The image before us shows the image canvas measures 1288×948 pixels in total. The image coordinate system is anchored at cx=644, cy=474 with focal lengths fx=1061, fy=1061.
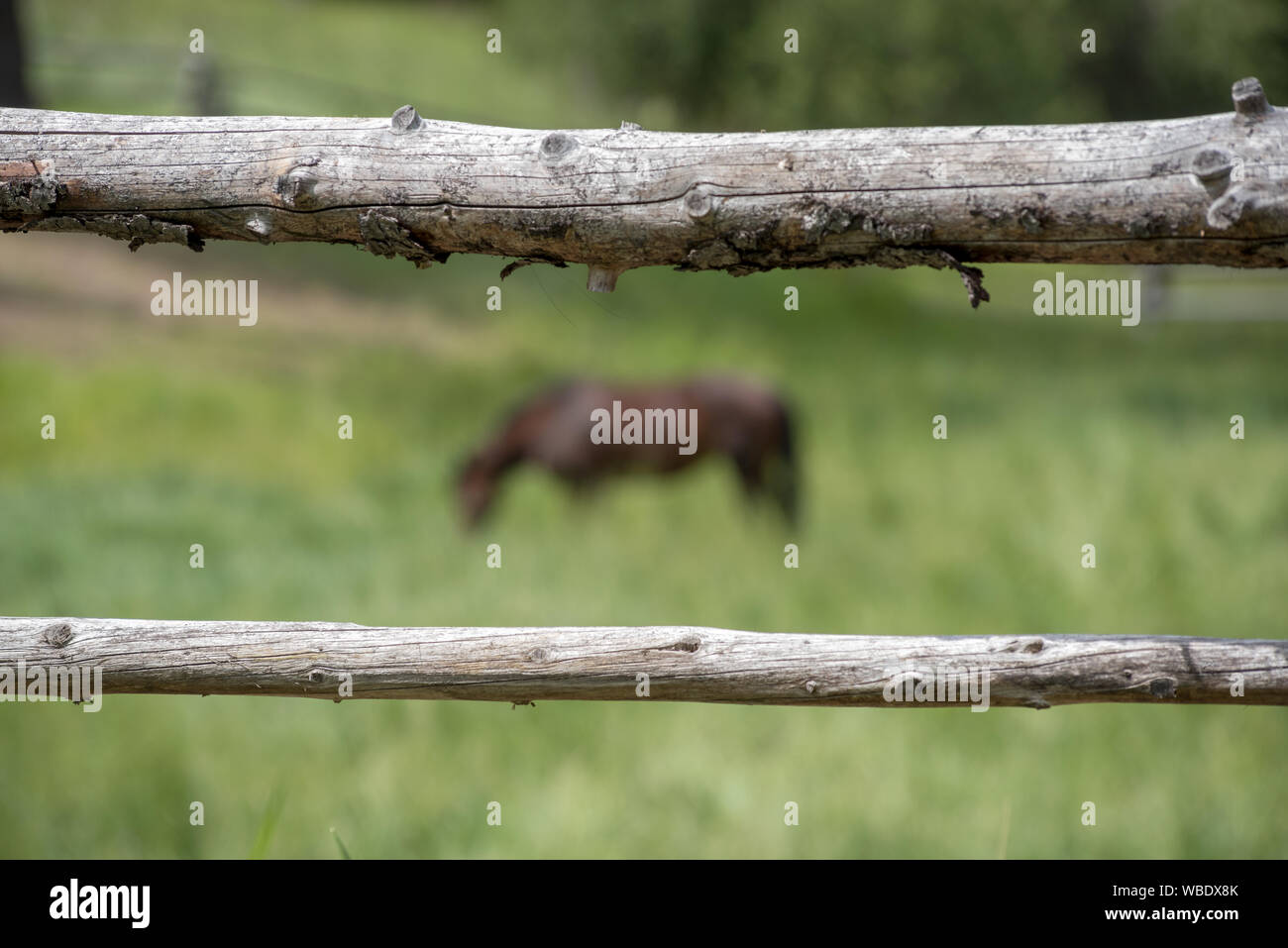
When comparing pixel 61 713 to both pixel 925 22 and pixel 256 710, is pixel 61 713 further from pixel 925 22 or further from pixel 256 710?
pixel 925 22

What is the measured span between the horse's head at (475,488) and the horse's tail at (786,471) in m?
2.48

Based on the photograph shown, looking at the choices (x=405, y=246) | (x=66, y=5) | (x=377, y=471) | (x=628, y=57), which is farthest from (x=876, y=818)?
(x=66, y=5)

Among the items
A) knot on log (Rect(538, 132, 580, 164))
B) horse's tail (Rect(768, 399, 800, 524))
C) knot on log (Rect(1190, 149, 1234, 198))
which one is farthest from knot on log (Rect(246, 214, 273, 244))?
horse's tail (Rect(768, 399, 800, 524))

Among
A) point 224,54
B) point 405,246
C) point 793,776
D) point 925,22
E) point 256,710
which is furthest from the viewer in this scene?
point 224,54

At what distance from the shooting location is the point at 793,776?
16.3 feet

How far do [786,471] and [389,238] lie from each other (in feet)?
25.4

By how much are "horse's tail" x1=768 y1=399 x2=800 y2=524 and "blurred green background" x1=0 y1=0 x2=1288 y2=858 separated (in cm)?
23

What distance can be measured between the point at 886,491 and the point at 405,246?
28.1 feet

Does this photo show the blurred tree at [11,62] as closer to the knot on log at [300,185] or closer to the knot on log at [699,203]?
the knot on log at [300,185]

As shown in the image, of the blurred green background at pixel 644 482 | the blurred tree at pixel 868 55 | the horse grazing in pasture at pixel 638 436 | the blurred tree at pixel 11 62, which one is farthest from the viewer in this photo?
the blurred tree at pixel 868 55

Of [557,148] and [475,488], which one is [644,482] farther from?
[557,148]

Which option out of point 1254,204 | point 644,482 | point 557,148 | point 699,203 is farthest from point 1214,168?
point 644,482

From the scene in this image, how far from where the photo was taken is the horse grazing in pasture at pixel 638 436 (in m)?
8.91

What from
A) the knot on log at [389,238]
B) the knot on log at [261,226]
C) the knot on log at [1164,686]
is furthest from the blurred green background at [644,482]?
the knot on log at [1164,686]
